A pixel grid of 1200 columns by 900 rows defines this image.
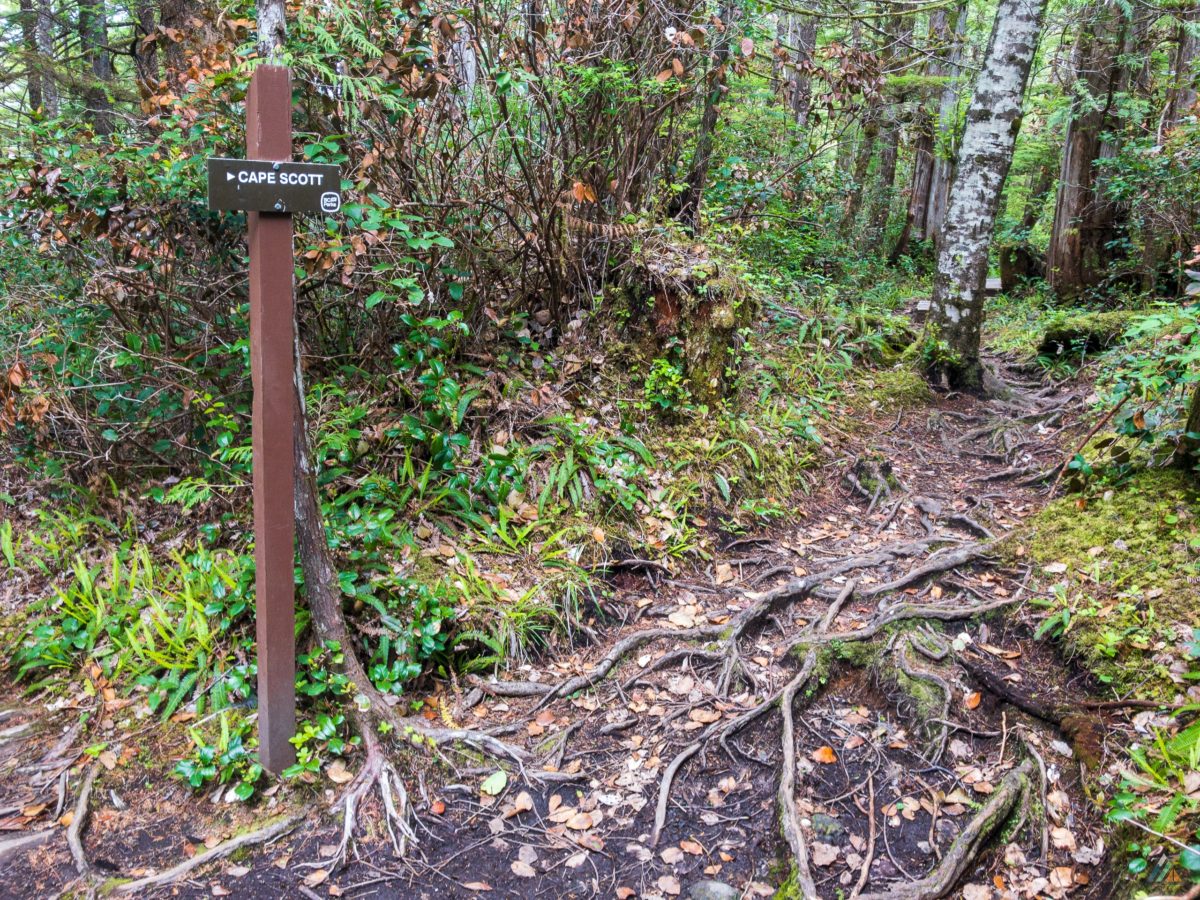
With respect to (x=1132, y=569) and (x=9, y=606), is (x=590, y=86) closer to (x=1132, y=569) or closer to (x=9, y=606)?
(x=1132, y=569)

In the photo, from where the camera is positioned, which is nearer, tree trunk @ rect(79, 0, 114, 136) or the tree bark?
tree trunk @ rect(79, 0, 114, 136)

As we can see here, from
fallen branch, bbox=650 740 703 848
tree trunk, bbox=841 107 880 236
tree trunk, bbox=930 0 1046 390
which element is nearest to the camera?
fallen branch, bbox=650 740 703 848

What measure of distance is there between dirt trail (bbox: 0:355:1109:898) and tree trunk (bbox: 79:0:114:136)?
31.3 feet

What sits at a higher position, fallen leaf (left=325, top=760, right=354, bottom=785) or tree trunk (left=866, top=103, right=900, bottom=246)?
tree trunk (left=866, top=103, right=900, bottom=246)

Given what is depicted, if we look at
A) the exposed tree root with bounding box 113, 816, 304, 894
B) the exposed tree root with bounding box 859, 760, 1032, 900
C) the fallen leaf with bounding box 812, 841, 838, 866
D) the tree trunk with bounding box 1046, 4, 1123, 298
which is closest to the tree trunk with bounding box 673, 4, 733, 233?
the exposed tree root with bounding box 859, 760, 1032, 900

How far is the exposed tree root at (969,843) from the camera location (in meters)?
2.79

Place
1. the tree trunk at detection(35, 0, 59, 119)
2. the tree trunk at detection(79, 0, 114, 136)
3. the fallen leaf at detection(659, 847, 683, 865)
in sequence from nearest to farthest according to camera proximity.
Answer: the fallen leaf at detection(659, 847, 683, 865) < the tree trunk at detection(79, 0, 114, 136) < the tree trunk at detection(35, 0, 59, 119)

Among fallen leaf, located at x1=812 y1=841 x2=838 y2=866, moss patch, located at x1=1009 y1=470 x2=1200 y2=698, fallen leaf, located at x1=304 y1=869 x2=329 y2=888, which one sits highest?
moss patch, located at x1=1009 y1=470 x2=1200 y2=698

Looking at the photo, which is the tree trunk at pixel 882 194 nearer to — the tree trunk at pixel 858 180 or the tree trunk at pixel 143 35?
the tree trunk at pixel 858 180

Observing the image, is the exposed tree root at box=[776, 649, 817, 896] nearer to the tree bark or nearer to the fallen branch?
the fallen branch

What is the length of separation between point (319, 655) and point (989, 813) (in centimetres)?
309

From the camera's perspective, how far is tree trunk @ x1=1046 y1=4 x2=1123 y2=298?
11.1 m

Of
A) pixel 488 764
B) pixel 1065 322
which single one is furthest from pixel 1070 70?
pixel 488 764

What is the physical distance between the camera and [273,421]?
3.21 metres
